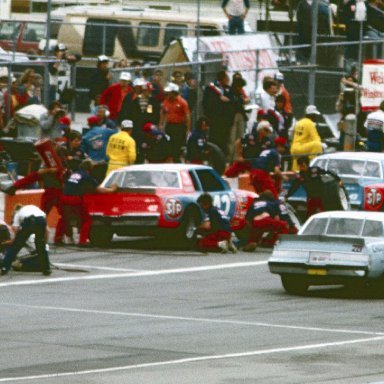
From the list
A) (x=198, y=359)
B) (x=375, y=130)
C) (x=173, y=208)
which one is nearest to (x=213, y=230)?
(x=173, y=208)

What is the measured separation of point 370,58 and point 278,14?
906 centimetres

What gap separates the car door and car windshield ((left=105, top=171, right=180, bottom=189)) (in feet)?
2.19

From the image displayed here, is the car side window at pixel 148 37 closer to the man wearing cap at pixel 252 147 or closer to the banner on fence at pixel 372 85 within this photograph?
the banner on fence at pixel 372 85

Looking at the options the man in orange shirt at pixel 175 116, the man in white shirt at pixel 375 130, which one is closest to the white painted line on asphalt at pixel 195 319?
the man in orange shirt at pixel 175 116

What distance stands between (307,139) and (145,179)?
581 cm

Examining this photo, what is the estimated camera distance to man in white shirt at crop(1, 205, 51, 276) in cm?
2266

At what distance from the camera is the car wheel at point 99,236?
2647 cm

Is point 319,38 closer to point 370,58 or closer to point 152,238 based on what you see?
point 370,58

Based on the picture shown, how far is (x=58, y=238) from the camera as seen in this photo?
26547 millimetres

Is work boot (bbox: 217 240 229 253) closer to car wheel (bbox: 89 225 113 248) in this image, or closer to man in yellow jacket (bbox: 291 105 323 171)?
car wheel (bbox: 89 225 113 248)

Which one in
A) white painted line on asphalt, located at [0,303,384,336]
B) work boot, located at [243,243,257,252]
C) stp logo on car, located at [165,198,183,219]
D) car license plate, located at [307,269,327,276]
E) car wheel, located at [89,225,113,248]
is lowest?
work boot, located at [243,243,257,252]

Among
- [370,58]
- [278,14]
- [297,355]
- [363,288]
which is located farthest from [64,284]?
[278,14]

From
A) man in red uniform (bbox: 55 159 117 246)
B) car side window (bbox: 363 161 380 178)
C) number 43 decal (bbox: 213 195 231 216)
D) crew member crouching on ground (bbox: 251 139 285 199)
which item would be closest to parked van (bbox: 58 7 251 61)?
car side window (bbox: 363 161 380 178)

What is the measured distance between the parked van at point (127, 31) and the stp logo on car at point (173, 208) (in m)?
12.9
